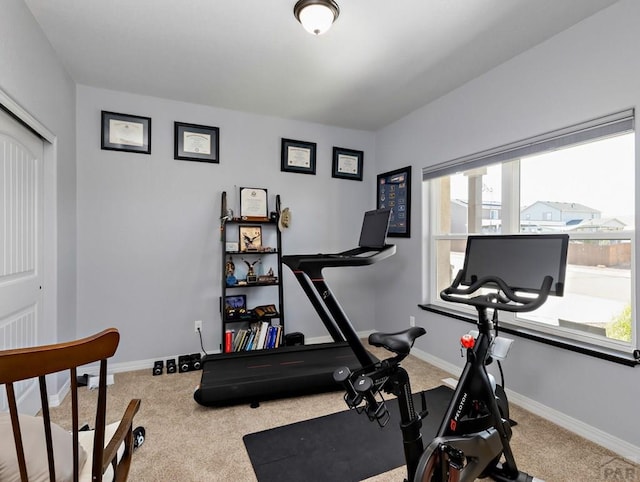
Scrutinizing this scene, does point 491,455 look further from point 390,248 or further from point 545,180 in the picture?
point 545,180

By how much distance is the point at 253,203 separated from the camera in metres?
3.51

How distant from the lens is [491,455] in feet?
5.00

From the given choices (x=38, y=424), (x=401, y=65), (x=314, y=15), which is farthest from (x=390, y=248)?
(x=38, y=424)

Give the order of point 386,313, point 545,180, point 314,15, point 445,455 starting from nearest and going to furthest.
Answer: point 445,455, point 314,15, point 545,180, point 386,313

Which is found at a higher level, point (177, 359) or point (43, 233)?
point (43, 233)

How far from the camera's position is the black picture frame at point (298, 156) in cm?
373

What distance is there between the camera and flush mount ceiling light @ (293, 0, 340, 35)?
186cm

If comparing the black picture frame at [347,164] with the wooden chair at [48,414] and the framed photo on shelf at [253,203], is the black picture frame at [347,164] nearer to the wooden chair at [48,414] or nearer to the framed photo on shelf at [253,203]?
the framed photo on shelf at [253,203]

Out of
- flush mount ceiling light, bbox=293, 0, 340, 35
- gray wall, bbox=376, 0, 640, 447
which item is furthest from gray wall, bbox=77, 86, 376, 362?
flush mount ceiling light, bbox=293, 0, 340, 35

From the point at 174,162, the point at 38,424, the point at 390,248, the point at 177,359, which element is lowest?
the point at 177,359

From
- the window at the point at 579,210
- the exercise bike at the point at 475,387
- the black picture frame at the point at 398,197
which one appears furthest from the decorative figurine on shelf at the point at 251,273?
the window at the point at 579,210

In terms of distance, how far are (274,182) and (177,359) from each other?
83.1 inches

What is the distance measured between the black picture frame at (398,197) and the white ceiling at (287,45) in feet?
2.72

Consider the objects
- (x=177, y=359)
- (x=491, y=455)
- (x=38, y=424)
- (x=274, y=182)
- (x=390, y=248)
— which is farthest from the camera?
(x=274, y=182)
